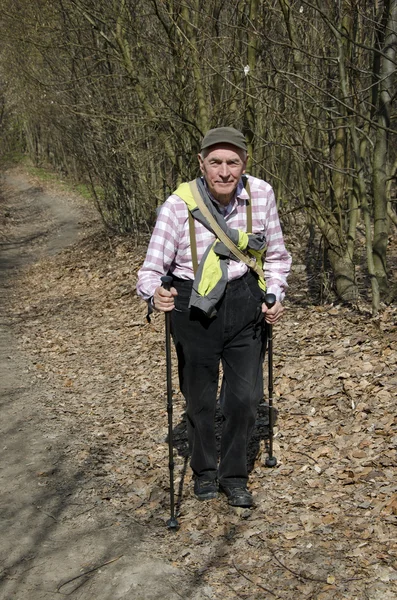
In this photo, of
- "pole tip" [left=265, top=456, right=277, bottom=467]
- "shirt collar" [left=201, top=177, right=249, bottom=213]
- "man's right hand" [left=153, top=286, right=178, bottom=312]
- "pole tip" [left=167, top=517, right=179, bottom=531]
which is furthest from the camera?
"pole tip" [left=265, top=456, right=277, bottom=467]

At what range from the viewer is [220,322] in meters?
4.14

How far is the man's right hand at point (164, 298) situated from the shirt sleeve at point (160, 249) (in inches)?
2.2

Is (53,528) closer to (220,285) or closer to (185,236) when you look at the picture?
(220,285)

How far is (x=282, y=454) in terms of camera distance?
5.42 meters

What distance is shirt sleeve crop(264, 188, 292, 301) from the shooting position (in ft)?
14.0

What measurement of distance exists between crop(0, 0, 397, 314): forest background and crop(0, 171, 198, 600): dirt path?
4.09 m

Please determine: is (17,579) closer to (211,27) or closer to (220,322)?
(220,322)

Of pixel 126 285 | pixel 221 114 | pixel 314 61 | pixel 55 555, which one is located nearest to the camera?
pixel 55 555

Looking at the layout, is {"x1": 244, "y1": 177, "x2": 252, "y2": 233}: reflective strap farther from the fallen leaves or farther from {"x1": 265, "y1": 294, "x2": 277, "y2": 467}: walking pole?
the fallen leaves

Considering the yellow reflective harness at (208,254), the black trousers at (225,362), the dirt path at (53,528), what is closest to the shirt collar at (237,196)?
the yellow reflective harness at (208,254)

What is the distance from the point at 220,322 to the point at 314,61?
20.3 feet

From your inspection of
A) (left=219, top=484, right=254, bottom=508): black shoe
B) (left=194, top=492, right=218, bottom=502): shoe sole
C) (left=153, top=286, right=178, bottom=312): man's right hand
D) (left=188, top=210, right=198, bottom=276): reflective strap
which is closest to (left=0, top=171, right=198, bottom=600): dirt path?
(left=194, top=492, right=218, bottom=502): shoe sole

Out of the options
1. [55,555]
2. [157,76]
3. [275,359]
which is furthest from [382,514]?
[157,76]

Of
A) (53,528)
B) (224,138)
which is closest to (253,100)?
(224,138)
